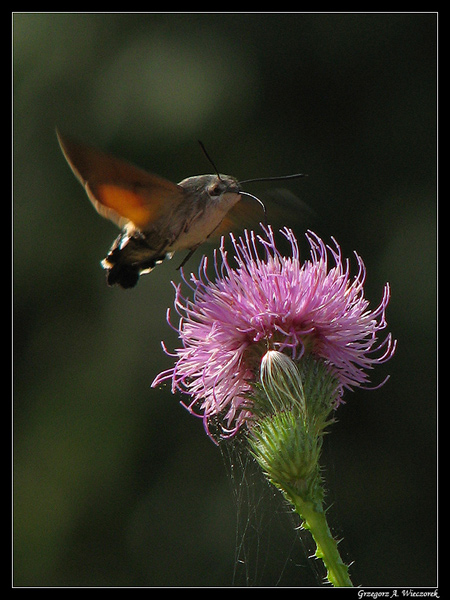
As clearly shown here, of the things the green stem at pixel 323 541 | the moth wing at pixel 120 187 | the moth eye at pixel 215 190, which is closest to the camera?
the green stem at pixel 323 541

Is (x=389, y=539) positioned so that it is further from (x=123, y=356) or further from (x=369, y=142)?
(x=369, y=142)

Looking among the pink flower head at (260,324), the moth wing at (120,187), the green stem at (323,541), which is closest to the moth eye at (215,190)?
the moth wing at (120,187)

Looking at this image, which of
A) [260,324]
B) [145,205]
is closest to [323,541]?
[260,324]

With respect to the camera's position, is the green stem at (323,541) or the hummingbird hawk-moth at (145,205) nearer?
the green stem at (323,541)

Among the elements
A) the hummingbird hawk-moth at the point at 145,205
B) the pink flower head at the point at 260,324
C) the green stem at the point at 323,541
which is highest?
the hummingbird hawk-moth at the point at 145,205

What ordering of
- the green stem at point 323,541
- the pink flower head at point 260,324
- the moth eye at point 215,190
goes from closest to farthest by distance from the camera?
1. the green stem at point 323,541
2. the pink flower head at point 260,324
3. the moth eye at point 215,190

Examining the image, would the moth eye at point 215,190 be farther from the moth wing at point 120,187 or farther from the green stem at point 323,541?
the green stem at point 323,541

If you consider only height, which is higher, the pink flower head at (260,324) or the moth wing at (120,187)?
the moth wing at (120,187)

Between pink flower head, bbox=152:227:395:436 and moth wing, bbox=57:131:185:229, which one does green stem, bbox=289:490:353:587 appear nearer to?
pink flower head, bbox=152:227:395:436

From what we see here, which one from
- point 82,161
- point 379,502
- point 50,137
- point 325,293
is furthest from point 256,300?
point 50,137
